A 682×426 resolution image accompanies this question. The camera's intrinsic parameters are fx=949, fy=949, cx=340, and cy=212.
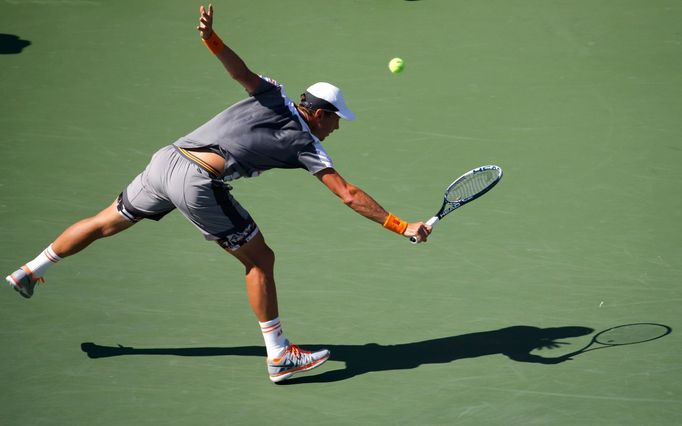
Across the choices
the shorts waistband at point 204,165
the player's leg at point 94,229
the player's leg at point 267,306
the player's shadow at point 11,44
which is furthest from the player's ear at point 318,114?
the player's shadow at point 11,44

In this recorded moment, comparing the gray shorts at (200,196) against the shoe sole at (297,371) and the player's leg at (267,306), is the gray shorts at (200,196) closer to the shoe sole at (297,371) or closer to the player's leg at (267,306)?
the player's leg at (267,306)

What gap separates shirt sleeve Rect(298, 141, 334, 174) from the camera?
5480mm

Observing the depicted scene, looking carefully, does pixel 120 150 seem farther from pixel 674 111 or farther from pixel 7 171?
pixel 674 111

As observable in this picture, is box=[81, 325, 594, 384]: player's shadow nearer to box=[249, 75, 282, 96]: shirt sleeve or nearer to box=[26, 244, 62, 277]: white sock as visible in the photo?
box=[26, 244, 62, 277]: white sock

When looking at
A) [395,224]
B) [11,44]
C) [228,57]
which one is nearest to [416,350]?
[395,224]

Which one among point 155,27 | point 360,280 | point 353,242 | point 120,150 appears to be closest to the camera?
point 360,280

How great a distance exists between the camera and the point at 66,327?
612cm

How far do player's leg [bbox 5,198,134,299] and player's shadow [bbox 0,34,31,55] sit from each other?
497cm

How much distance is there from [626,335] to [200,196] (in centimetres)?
285

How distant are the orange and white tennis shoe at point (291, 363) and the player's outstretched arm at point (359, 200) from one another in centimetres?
94

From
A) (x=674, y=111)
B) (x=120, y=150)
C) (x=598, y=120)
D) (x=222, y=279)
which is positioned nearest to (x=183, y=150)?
(x=222, y=279)

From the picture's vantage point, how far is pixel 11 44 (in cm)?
1048

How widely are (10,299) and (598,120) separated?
5.52 meters

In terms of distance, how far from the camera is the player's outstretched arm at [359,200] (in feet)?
18.0
